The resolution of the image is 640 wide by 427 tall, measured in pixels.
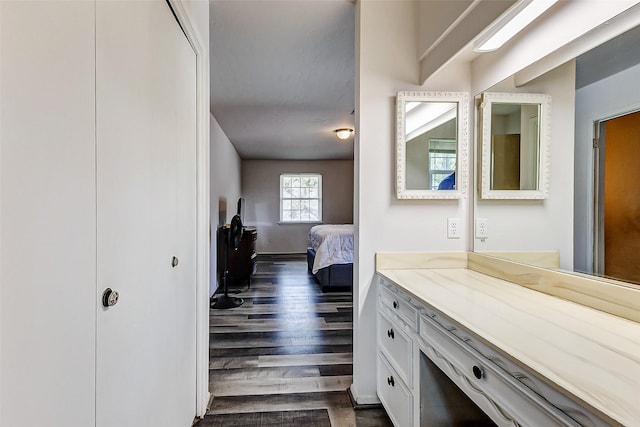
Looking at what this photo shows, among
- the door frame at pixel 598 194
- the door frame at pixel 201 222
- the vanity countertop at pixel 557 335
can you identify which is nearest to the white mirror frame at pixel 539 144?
the door frame at pixel 598 194

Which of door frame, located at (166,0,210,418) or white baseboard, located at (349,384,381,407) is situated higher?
door frame, located at (166,0,210,418)

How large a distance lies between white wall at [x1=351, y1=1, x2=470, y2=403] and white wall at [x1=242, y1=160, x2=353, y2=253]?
6534 mm

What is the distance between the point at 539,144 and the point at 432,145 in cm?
56

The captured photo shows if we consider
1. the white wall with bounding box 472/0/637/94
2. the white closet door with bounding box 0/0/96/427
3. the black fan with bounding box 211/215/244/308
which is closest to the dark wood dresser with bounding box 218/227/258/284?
the black fan with bounding box 211/215/244/308

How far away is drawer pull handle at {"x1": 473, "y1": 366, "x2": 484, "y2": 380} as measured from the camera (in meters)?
0.98

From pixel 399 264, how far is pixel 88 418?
1.56 m

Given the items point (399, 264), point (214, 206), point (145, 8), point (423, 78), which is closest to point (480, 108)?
point (423, 78)

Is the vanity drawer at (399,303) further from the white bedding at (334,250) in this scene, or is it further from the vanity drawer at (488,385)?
the white bedding at (334,250)

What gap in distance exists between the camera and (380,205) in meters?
2.01

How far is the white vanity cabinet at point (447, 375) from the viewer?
2.49ft

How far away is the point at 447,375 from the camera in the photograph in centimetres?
121

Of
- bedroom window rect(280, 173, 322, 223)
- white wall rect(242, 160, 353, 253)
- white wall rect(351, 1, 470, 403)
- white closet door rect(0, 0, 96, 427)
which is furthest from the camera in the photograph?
bedroom window rect(280, 173, 322, 223)

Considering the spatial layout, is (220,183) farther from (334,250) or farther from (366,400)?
(366,400)

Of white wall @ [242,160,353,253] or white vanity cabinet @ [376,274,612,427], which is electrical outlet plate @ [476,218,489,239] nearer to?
white vanity cabinet @ [376,274,612,427]
